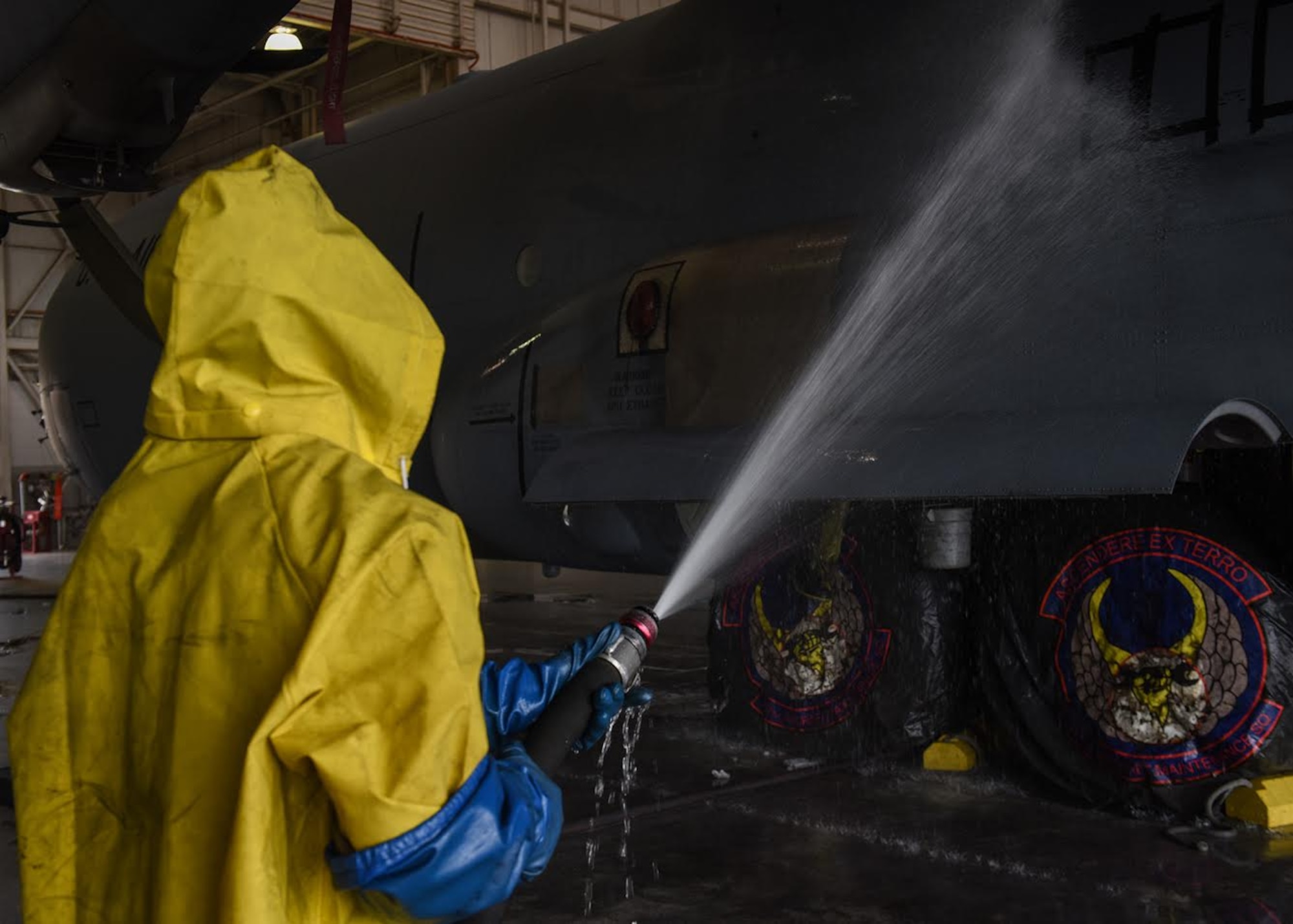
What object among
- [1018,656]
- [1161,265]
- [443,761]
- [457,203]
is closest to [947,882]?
[1018,656]

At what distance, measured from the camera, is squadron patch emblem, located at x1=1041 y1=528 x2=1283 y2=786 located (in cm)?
467

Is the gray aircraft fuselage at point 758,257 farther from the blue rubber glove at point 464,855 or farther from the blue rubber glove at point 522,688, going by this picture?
the blue rubber glove at point 464,855

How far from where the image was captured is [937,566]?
538 centimetres

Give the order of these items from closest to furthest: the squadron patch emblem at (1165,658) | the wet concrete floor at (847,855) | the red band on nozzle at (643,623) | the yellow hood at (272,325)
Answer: the yellow hood at (272,325) → the red band on nozzle at (643,623) → the wet concrete floor at (847,855) → the squadron patch emblem at (1165,658)

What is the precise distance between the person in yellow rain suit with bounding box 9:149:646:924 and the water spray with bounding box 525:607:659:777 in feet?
0.29

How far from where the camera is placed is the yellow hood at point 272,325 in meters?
1.83

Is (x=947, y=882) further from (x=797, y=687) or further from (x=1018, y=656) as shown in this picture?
(x=797, y=687)

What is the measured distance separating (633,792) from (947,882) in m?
1.74

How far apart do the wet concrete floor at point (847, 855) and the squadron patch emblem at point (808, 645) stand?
272mm

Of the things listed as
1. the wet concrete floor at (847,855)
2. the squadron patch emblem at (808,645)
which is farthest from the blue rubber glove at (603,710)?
the squadron patch emblem at (808,645)

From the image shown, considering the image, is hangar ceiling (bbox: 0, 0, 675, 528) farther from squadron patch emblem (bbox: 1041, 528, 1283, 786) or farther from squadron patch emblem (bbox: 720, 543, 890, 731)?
squadron patch emblem (bbox: 1041, 528, 1283, 786)

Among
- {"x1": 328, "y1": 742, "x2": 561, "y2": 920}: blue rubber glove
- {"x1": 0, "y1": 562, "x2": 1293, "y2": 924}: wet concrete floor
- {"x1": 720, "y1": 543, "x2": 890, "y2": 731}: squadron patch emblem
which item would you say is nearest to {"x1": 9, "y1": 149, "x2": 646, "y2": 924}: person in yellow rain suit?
{"x1": 328, "y1": 742, "x2": 561, "y2": 920}: blue rubber glove

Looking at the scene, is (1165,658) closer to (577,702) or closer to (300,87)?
(577,702)

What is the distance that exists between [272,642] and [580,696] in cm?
61
